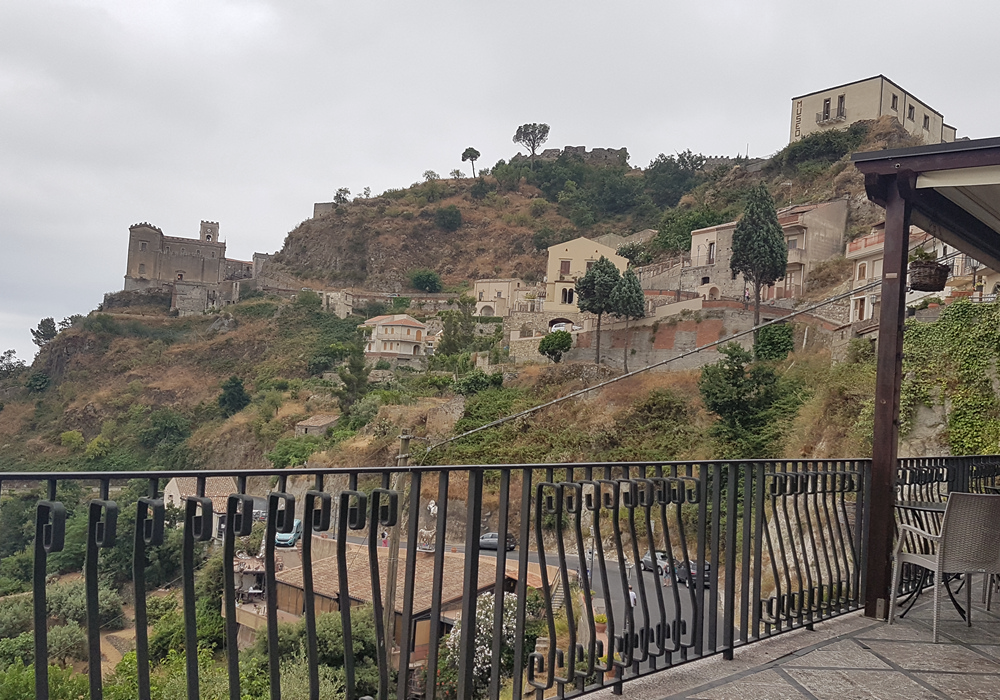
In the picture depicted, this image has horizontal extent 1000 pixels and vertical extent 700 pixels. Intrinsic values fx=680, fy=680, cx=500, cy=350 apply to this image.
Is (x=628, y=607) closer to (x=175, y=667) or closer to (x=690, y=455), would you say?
(x=175, y=667)

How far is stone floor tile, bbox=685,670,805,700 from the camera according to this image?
2.54 metres

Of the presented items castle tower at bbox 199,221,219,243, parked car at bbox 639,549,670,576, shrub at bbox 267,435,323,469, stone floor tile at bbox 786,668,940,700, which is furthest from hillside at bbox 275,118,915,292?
stone floor tile at bbox 786,668,940,700

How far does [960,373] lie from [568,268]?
101ft

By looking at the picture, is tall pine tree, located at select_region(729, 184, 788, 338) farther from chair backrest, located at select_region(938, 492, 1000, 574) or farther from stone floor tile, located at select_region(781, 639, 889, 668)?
stone floor tile, located at select_region(781, 639, 889, 668)

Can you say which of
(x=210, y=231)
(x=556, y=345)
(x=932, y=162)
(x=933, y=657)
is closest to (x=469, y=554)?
(x=933, y=657)

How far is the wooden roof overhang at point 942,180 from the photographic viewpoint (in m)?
3.31

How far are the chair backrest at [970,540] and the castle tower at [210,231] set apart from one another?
88.3 meters

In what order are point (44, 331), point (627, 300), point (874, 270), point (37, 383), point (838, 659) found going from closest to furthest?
point (838, 659), point (874, 270), point (627, 300), point (37, 383), point (44, 331)

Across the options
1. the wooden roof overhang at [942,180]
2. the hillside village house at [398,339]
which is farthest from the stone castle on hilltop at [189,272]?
the wooden roof overhang at [942,180]

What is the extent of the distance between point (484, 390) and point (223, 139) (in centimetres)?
6476

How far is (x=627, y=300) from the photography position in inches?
1239

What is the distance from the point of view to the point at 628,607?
2510 mm

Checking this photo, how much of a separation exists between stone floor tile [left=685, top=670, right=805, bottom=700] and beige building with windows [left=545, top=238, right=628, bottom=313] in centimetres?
3685

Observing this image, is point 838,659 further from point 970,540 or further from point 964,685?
point 970,540
